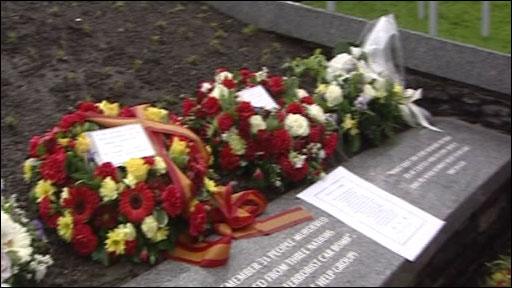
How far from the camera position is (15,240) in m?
1.94

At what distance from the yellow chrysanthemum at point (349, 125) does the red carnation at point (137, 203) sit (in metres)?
1.06

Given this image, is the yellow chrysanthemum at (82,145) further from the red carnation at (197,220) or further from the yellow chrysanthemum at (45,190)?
the red carnation at (197,220)

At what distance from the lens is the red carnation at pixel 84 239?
206cm

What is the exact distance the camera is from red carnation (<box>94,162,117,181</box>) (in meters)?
2.12

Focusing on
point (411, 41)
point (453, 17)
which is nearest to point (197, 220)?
point (411, 41)

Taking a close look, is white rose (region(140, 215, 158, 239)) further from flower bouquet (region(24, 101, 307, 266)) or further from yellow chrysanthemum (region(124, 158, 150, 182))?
yellow chrysanthemum (region(124, 158, 150, 182))

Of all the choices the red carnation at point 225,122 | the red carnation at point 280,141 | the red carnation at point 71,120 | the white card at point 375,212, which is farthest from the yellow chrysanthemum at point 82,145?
the white card at point 375,212

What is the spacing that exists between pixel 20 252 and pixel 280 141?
956mm

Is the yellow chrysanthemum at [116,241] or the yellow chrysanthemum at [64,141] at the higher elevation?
the yellow chrysanthemum at [64,141]

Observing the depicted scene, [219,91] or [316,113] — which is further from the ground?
[219,91]

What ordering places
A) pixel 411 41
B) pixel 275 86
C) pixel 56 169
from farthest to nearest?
1. pixel 411 41
2. pixel 275 86
3. pixel 56 169

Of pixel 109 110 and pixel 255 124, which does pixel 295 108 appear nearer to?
pixel 255 124

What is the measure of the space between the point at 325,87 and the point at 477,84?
860 millimetres

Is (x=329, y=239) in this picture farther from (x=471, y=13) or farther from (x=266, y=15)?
(x=471, y=13)
